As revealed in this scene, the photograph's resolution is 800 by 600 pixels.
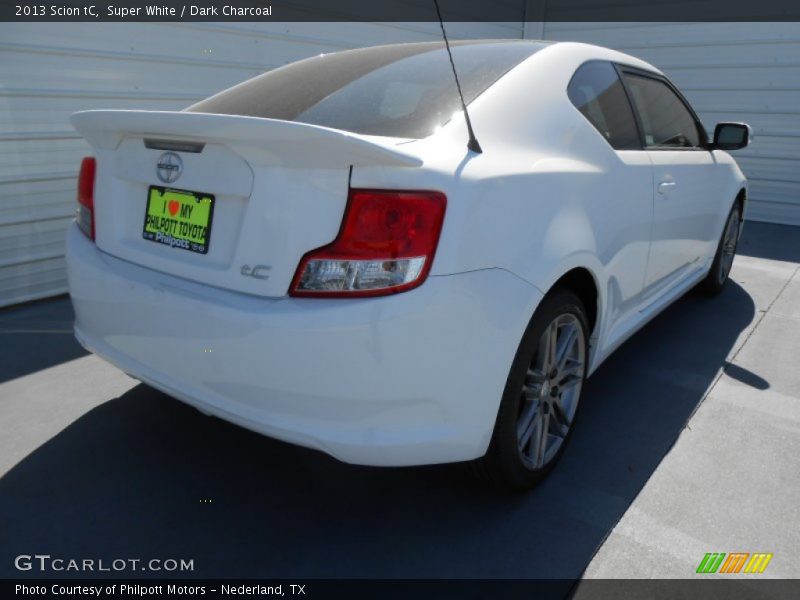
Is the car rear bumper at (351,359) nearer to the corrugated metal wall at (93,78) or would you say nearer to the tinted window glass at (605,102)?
the tinted window glass at (605,102)

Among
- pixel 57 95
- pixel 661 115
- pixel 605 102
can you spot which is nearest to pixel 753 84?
pixel 661 115

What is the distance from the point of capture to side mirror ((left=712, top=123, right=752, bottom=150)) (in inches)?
139

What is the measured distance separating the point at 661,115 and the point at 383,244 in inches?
86.8

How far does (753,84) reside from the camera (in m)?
7.41

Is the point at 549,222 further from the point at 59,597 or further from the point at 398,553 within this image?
the point at 59,597

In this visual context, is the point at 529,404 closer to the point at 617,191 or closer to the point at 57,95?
the point at 617,191

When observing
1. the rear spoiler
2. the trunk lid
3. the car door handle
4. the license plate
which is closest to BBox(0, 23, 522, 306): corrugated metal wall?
the trunk lid

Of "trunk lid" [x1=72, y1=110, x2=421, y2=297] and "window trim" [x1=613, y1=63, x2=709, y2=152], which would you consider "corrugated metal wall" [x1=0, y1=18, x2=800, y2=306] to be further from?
"window trim" [x1=613, y1=63, x2=709, y2=152]

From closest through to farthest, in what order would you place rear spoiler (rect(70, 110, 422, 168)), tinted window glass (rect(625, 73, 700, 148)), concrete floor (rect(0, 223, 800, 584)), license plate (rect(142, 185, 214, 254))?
rear spoiler (rect(70, 110, 422, 168)) < license plate (rect(142, 185, 214, 254)) < concrete floor (rect(0, 223, 800, 584)) < tinted window glass (rect(625, 73, 700, 148))

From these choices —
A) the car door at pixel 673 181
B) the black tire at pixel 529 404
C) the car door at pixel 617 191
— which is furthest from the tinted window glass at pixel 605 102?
the black tire at pixel 529 404

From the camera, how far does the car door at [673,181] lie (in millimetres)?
2715

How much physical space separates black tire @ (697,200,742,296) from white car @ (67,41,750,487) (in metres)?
1.97
